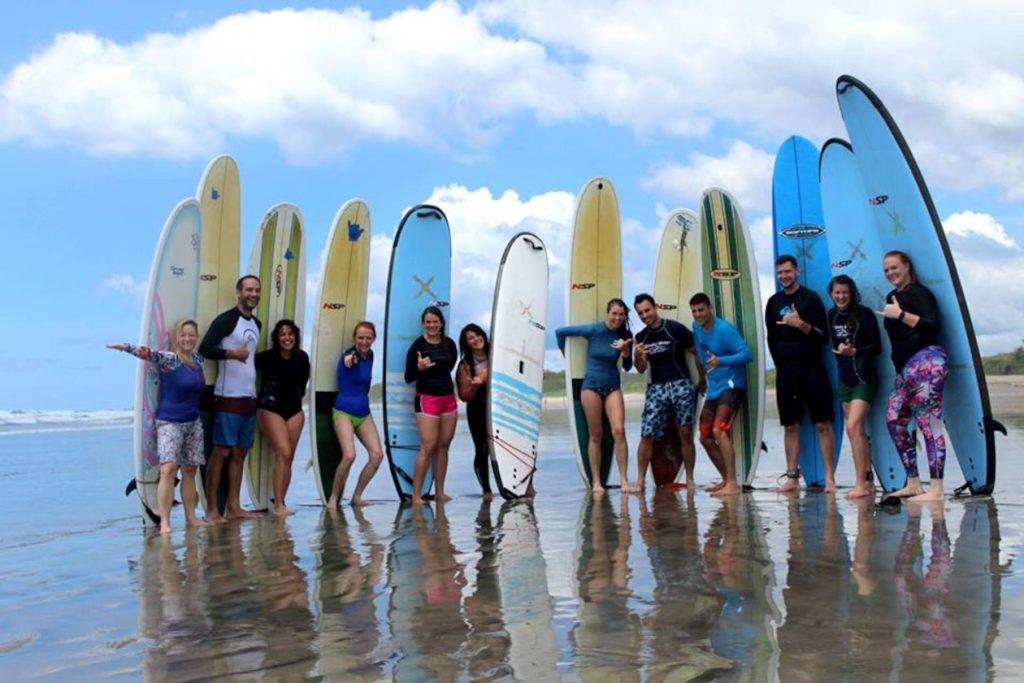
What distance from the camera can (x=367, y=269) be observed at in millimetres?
8641

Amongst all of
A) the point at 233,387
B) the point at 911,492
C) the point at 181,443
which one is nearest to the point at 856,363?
the point at 911,492

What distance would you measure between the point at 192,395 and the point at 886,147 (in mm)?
5238

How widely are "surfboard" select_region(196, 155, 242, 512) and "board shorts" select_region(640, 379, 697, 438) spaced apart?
11.1ft

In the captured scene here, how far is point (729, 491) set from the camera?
746cm

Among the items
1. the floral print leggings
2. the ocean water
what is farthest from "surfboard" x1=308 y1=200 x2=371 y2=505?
the floral print leggings

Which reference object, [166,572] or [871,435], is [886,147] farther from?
[166,572]

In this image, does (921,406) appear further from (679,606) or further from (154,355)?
(154,355)

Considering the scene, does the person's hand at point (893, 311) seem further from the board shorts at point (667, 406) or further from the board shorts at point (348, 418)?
the board shorts at point (348, 418)

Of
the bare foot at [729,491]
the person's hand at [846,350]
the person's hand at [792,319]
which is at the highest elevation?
the person's hand at [792,319]

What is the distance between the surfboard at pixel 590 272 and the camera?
28.2 feet

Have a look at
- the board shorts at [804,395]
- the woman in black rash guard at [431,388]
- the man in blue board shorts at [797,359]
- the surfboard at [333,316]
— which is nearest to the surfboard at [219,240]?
the surfboard at [333,316]

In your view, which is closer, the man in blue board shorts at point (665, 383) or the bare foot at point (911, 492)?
the bare foot at point (911, 492)

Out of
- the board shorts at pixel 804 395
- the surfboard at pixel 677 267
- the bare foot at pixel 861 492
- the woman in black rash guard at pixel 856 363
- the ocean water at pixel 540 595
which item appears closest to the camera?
the ocean water at pixel 540 595

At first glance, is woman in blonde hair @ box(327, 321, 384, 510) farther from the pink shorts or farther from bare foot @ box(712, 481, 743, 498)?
bare foot @ box(712, 481, 743, 498)
